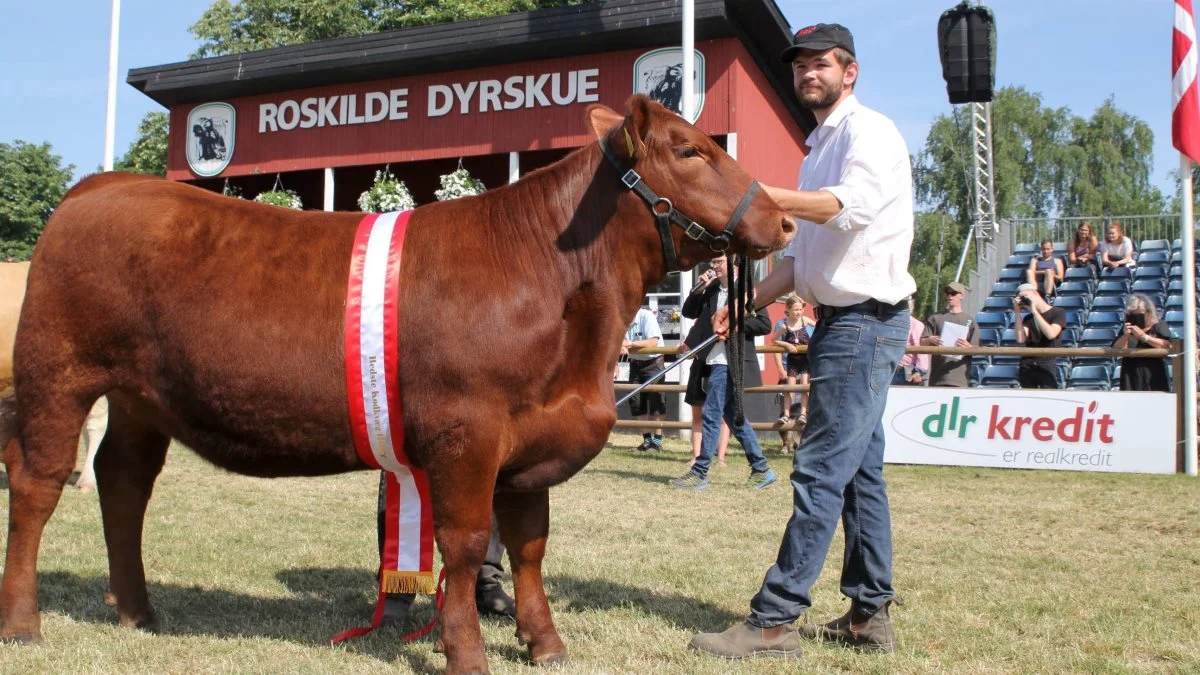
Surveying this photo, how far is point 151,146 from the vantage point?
34750 millimetres

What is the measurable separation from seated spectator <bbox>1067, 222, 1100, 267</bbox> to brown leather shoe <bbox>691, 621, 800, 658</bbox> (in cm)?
1664

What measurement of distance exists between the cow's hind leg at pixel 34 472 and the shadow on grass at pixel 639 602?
2145mm

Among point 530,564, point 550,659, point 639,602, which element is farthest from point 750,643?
point 639,602

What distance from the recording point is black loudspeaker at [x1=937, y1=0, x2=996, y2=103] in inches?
438

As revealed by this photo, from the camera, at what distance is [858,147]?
3748 mm

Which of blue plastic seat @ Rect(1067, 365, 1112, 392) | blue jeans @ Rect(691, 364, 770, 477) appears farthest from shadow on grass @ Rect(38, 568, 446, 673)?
blue plastic seat @ Rect(1067, 365, 1112, 392)

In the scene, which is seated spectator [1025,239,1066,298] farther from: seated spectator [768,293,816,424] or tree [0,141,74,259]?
tree [0,141,74,259]

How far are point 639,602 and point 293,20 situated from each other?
116ft

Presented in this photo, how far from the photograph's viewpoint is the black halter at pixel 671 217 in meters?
3.54

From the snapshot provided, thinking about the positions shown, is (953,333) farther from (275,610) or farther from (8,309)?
(8,309)

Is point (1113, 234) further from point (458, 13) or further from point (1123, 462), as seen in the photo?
point (458, 13)

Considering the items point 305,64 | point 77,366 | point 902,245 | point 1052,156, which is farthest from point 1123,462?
point 1052,156

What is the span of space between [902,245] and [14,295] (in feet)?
19.3

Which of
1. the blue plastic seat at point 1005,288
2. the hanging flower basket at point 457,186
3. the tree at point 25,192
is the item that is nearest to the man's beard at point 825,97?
the hanging flower basket at point 457,186
